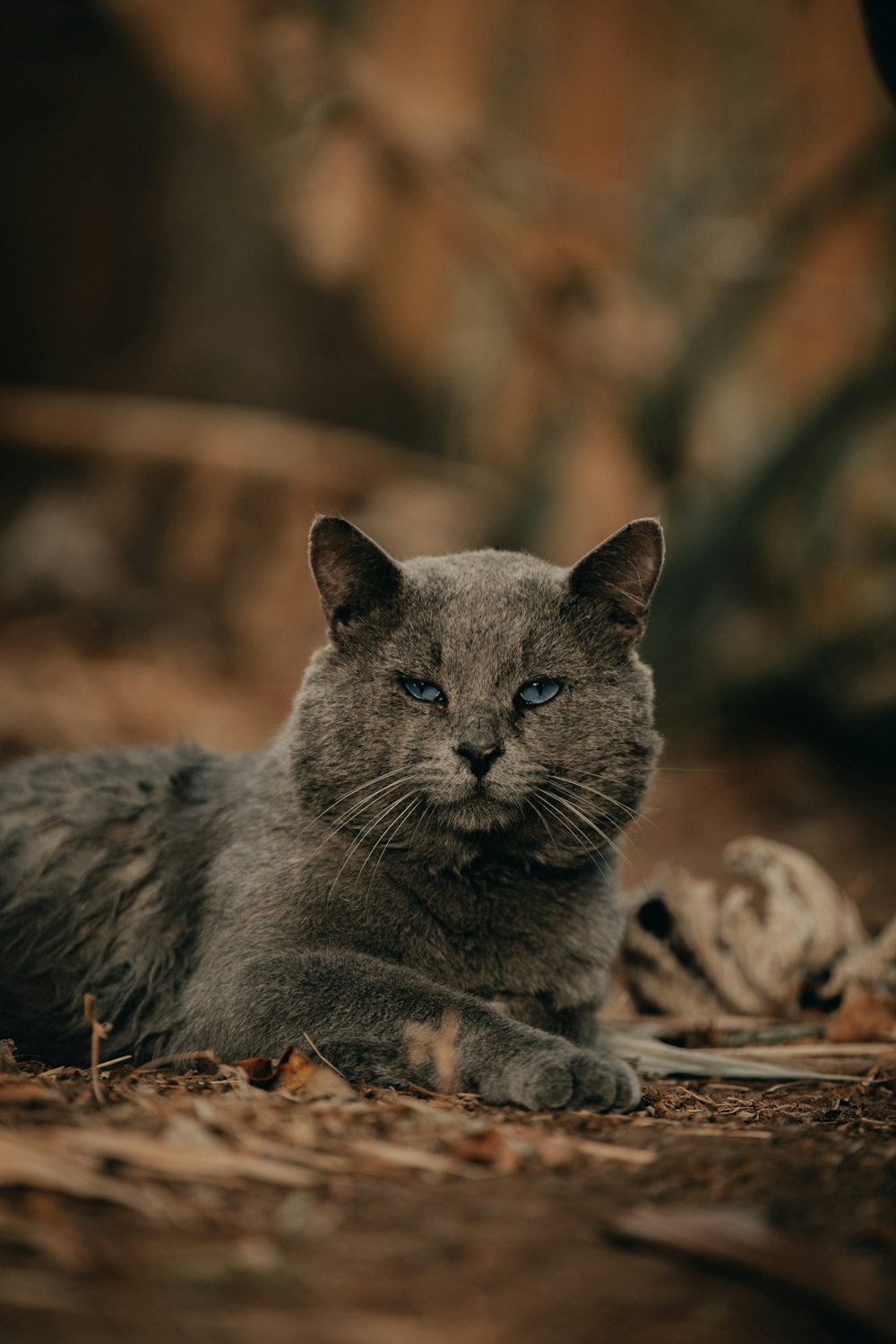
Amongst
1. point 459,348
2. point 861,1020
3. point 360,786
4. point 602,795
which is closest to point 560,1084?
point 602,795

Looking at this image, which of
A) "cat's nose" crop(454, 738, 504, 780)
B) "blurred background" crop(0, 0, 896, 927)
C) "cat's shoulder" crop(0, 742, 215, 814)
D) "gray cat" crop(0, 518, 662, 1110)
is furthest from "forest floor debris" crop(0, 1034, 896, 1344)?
"blurred background" crop(0, 0, 896, 927)

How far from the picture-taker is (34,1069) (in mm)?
2527

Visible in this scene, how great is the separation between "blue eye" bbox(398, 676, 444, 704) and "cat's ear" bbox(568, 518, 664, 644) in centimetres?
42

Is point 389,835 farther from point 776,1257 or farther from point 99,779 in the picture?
point 776,1257

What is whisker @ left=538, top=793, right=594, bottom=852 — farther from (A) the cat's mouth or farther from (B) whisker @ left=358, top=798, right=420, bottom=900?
(B) whisker @ left=358, top=798, right=420, bottom=900

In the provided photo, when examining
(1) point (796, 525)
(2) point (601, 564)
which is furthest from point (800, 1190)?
(1) point (796, 525)

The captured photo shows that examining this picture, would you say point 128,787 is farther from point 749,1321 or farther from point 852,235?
point 852,235

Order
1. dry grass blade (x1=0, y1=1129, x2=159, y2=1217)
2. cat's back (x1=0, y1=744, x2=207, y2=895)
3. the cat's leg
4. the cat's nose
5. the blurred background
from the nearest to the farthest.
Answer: dry grass blade (x1=0, y1=1129, x2=159, y2=1217), the cat's leg, the cat's nose, cat's back (x1=0, y1=744, x2=207, y2=895), the blurred background

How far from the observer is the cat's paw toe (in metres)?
2.22

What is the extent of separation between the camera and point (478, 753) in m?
2.50

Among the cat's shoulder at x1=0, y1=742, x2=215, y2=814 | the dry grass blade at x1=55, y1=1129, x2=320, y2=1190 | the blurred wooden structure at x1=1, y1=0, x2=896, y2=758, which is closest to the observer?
the dry grass blade at x1=55, y1=1129, x2=320, y2=1190

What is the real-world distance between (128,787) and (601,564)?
138cm

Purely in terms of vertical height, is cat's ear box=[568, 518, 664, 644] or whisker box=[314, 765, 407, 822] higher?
cat's ear box=[568, 518, 664, 644]

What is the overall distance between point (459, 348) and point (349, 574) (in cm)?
799
